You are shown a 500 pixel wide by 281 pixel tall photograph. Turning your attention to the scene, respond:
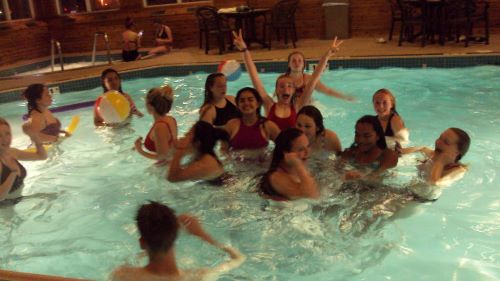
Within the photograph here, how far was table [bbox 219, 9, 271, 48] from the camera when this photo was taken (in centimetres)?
1127

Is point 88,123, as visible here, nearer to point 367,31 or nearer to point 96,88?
point 96,88

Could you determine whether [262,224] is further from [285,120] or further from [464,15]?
[464,15]

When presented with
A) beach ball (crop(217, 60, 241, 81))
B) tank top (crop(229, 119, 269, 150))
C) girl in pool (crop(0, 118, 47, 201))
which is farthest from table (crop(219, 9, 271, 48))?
girl in pool (crop(0, 118, 47, 201))

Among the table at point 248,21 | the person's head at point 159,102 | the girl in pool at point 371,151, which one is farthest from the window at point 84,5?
the girl in pool at point 371,151

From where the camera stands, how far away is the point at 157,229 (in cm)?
230

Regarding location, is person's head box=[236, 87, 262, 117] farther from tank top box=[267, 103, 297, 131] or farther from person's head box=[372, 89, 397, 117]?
person's head box=[372, 89, 397, 117]

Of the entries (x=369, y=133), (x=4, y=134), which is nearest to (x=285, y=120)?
(x=369, y=133)

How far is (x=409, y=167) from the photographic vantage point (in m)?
4.61

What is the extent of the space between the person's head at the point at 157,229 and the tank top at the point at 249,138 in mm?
2033

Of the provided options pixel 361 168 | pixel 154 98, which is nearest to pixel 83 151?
pixel 154 98

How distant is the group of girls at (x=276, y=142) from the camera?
348 cm

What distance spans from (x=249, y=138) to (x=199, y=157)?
24.0 inches

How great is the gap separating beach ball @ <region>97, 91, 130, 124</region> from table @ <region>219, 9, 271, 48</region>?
6185mm

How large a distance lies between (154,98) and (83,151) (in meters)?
2.25
